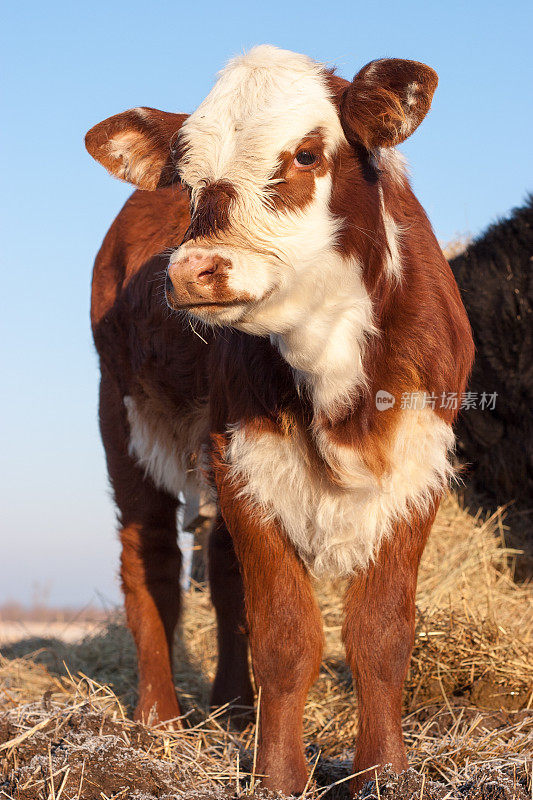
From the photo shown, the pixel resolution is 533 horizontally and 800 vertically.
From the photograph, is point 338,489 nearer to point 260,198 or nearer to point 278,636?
point 278,636

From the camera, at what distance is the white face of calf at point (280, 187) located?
7.68 ft

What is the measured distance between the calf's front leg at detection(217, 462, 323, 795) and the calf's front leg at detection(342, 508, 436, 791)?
14 cm

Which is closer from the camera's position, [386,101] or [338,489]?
[386,101]

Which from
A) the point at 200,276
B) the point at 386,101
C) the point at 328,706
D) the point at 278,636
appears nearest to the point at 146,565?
the point at 328,706

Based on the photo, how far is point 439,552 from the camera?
5.80m

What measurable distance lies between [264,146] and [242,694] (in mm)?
2660

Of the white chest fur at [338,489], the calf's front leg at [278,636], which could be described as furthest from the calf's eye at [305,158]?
the calf's front leg at [278,636]

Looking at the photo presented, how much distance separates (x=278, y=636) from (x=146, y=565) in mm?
1384

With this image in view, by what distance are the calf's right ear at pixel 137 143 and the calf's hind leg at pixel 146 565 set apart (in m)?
1.46

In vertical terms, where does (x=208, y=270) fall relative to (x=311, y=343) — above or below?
above

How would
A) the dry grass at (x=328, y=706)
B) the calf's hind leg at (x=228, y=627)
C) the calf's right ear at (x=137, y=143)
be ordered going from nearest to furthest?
the dry grass at (x=328, y=706), the calf's right ear at (x=137, y=143), the calf's hind leg at (x=228, y=627)

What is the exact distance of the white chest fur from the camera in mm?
2822

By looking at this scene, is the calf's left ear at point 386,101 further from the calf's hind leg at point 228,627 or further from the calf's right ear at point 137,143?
the calf's hind leg at point 228,627

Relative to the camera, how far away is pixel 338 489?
283cm
